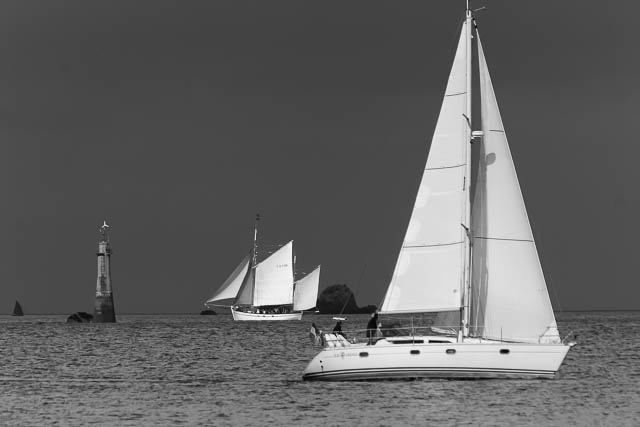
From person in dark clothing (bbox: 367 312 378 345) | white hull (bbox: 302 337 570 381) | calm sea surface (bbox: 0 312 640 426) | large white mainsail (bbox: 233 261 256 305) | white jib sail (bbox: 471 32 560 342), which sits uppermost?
large white mainsail (bbox: 233 261 256 305)

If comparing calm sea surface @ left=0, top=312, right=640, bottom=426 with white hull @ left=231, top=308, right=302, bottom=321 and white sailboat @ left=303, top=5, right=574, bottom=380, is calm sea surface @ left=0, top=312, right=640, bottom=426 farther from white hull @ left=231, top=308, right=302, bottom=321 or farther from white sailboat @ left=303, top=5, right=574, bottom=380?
white hull @ left=231, top=308, right=302, bottom=321

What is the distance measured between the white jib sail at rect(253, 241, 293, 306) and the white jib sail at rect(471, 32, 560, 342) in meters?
133

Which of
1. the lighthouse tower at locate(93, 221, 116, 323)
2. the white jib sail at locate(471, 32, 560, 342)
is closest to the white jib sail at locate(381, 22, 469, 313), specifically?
the white jib sail at locate(471, 32, 560, 342)

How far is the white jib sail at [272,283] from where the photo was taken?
183 metres

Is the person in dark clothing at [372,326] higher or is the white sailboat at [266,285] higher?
the white sailboat at [266,285]

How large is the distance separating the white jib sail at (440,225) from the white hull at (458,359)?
2.16m

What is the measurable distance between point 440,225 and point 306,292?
140 m

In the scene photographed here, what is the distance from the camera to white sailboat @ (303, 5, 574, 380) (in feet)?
155

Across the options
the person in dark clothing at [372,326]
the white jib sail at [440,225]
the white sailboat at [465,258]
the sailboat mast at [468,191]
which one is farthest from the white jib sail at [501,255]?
the person in dark clothing at [372,326]

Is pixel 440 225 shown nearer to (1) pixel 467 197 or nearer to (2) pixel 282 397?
(1) pixel 467 197

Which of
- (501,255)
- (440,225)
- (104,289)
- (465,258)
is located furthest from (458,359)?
(104,289)

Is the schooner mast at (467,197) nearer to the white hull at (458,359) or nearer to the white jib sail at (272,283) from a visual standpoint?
the white hull at (458,359)

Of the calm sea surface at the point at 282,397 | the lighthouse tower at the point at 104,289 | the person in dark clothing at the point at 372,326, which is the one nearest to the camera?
the calm sea surface at the point at 282,397

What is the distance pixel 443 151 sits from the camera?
1918 inches
